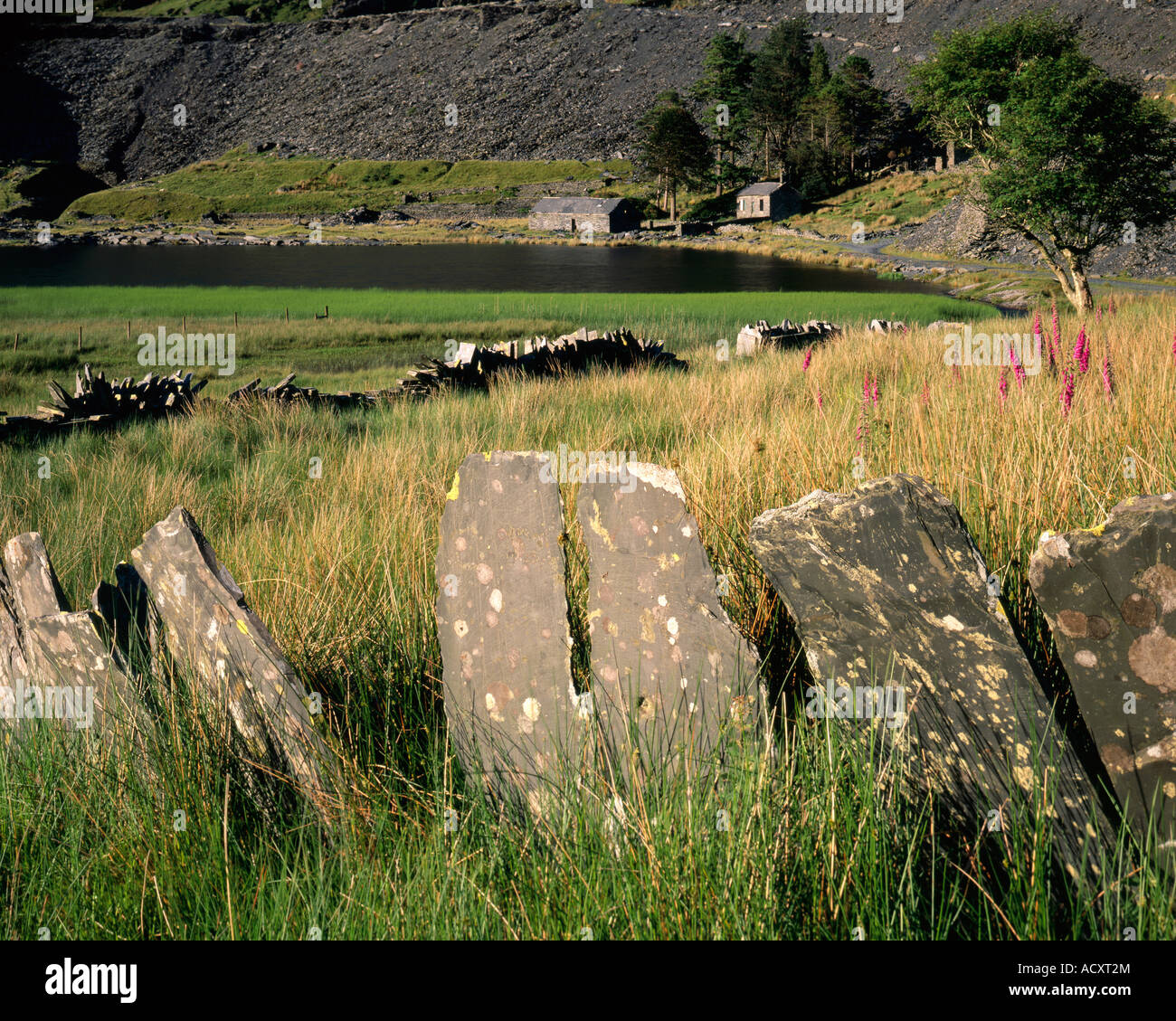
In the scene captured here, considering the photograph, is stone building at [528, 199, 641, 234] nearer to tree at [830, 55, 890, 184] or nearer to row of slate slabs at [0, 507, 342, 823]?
tree at [830, 55, 890, 184]

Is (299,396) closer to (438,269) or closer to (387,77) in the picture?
(438,269)

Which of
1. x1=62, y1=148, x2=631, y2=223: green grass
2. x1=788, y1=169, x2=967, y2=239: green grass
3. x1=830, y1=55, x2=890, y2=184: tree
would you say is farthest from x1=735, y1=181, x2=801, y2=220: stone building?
x1=62, y1=148, x2=631, y2=223: green grass

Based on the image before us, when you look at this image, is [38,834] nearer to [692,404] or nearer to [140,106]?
[692,404]

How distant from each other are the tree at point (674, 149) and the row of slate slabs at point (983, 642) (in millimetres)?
96329

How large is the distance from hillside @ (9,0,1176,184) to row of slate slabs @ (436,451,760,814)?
13506cm

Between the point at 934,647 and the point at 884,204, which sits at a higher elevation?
the point at 884,204

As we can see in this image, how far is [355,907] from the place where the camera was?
1687 millimetres

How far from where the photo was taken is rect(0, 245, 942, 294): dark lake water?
142 ft

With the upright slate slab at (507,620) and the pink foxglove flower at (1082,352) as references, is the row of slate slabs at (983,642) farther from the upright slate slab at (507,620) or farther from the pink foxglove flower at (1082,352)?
the pink foxglove flower at (1082,352)

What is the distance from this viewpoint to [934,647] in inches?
77.7

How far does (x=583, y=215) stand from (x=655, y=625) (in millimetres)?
88944

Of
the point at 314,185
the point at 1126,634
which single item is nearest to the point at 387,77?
the point at 314,185

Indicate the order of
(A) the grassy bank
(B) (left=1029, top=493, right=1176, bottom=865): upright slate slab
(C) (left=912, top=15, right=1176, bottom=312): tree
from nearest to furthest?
(B) (left=1029, top=493, right=1176, bottom=865): upright slate slab → (A) the grassy bank → (C) (left=912, top=15, right=1176, bottom=312): tree

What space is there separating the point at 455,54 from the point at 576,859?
18826cm
